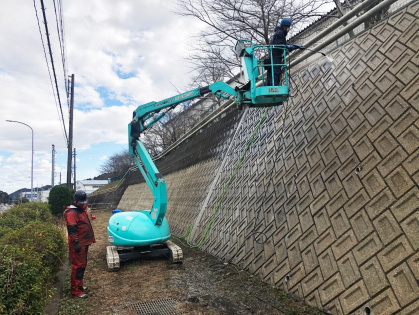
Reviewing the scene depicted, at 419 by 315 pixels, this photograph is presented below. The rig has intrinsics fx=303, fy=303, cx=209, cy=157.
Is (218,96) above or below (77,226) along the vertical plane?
Answer: above

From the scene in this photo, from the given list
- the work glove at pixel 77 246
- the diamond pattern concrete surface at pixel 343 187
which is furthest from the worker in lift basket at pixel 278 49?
the work glove at pixel 77 246

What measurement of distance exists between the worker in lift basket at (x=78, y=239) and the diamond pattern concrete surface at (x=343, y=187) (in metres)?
3.02

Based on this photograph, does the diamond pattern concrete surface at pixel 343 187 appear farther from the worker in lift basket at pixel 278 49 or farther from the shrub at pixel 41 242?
the shrub at pixel 41 242

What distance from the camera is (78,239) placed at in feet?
18.3

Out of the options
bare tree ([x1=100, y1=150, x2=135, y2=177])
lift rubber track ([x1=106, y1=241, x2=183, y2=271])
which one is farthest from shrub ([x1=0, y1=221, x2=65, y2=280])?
bare tree ([x1=100, y1=150, x2=135, y2=177])

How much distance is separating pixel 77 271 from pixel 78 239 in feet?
1.82

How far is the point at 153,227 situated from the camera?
7.38m

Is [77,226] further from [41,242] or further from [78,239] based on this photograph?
[41,242]

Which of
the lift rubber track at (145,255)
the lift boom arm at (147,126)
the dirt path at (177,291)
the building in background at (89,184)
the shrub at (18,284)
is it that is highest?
the building in background at (89,184)

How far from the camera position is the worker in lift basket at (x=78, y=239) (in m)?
5.40

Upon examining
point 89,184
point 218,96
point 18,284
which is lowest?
point 18,284

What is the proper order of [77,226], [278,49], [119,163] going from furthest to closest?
1. [119,163]
2. [278,49]
3. [77,226]

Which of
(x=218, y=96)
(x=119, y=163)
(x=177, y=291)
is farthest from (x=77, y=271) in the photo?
(x=119, y=163)

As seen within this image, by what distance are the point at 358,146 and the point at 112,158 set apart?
68.8 m
